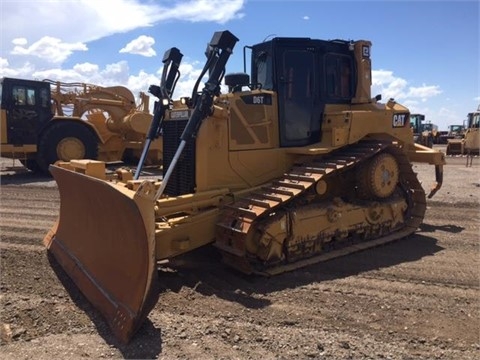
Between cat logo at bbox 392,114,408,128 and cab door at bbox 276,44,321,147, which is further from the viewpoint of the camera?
cat logo at bbox 392,114,408,128

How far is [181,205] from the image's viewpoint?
5.59 metres

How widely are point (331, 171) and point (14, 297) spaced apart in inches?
154

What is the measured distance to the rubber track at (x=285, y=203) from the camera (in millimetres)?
5387

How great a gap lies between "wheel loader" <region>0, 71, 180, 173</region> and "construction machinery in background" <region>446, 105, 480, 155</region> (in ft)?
52.7

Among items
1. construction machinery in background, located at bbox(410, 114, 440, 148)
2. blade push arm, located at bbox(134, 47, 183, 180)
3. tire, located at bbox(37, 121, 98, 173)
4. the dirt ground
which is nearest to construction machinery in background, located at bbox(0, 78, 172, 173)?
tire, located at bbox(37, 121, 98, 173)

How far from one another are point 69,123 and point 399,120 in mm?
11232

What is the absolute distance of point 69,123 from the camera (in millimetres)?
15414

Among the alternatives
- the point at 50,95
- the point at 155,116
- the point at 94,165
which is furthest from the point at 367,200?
the point at 50,95

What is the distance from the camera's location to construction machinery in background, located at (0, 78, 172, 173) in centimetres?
1447

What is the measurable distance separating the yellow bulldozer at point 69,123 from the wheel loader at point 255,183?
7263mm

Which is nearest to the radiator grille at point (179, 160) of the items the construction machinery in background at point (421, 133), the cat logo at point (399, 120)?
the cat logo at point (399, 120)

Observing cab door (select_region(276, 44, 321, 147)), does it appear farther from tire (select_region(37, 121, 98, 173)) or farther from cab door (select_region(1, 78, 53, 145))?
cab door (select_region(1, 78, 53, 145))

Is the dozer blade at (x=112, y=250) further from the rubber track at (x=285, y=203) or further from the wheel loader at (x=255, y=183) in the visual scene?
the rubber track at (x=285, y=203)

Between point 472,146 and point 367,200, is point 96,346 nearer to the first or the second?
point 367,200
